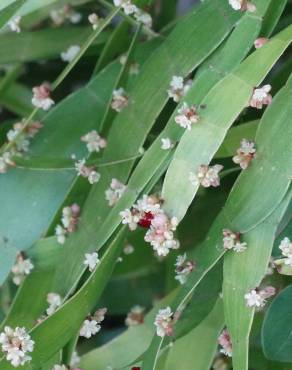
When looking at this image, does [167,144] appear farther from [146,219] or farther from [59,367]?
[59,367]

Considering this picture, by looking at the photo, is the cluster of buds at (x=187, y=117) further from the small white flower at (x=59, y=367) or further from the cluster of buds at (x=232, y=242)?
the small white flower at (x=59, y=367)

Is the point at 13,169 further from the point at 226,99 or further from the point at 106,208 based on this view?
the point at 226,99

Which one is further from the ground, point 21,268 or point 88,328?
point 21,268

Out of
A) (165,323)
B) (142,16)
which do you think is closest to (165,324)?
(165,323)

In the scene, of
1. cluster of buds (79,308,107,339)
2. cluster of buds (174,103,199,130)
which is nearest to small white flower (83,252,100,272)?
cluster of buds (79,308,107,339)

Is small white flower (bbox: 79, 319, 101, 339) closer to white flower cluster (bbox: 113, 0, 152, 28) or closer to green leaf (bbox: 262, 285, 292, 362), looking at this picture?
green leaf (bbox: 262, 285, 292, 362)

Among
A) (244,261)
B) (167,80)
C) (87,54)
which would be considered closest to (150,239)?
(244,261)

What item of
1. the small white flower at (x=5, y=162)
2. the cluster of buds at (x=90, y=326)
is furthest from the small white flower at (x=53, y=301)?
the small white flower at (x=5, y=162)
